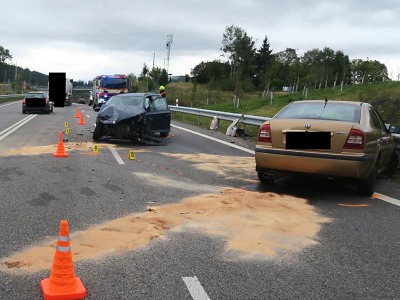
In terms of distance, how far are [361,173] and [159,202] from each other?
2862 millimetres

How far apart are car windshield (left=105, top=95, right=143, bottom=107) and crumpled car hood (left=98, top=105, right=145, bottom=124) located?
24 centimetres

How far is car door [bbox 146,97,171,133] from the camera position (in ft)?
41.9

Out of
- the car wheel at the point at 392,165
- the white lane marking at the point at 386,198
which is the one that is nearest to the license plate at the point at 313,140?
the white lane marking at the point at 386,198

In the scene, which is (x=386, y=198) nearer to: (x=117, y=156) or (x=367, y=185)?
(x=367, y=185)

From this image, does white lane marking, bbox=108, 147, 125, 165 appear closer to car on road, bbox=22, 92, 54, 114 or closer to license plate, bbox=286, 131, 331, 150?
license plate, bbox=286, 131, 331, 150

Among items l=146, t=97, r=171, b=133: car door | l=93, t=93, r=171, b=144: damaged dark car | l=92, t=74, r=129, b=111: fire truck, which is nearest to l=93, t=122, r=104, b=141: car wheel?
l=93, t=93, r=171, b=144: damaged dark car

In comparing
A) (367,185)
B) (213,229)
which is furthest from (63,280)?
(367,185)

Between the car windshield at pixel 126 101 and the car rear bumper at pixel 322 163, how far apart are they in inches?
280

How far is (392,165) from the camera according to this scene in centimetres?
836

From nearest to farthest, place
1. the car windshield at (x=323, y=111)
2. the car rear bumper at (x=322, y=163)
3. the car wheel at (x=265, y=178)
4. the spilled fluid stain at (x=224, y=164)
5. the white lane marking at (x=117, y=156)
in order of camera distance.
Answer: the car rear bumper at (x=322, y=163)
the car windshield at (x=323, y=111)
the car wheel at (x=265, y=178)
the spilled fluid stain at (x=224, y=164)
the white lane marking at (x=117, y=156)

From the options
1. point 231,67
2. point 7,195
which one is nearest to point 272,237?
point 7,195

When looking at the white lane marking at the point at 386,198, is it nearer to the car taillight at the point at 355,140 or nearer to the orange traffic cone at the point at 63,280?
the car taillight at the point at 355,140

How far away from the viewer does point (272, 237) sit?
4520 millimetres

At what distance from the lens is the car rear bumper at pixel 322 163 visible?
605 cm
